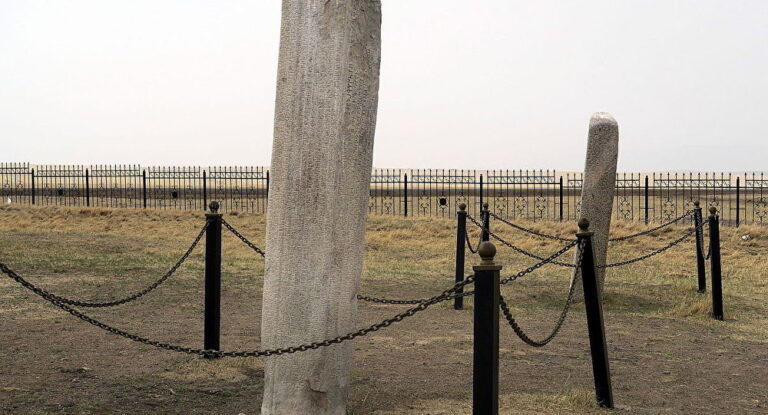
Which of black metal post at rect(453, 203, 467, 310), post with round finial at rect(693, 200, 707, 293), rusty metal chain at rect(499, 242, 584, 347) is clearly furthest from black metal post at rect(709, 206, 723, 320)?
rusty metal chain at rect(499, 242, 584, 347)

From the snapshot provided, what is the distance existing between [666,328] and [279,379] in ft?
20.9

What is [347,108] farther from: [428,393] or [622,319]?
[622,319]

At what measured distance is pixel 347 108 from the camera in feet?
18.3

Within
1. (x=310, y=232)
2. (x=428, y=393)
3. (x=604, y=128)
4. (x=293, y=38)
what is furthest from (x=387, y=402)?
(x=604, y=128)

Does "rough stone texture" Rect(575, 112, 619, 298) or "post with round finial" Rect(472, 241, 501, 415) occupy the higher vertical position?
"rough stone texture" Rect(575, 112, 619, 298)

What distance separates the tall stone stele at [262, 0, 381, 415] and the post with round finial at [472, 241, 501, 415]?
3.79ft

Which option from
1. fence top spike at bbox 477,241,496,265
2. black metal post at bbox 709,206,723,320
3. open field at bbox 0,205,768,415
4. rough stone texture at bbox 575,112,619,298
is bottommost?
open field at bbox 0,205,768,415

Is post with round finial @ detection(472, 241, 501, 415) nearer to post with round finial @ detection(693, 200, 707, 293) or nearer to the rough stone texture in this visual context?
the rough stone texture

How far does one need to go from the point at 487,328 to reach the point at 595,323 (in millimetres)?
2188

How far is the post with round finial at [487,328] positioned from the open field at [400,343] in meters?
1.65

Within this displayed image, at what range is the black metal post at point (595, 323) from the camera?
6473 mm

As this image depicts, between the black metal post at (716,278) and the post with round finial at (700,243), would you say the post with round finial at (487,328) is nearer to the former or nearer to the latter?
the black metal post at (716,278)

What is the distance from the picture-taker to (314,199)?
547 centimetres

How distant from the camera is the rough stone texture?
464 inches
